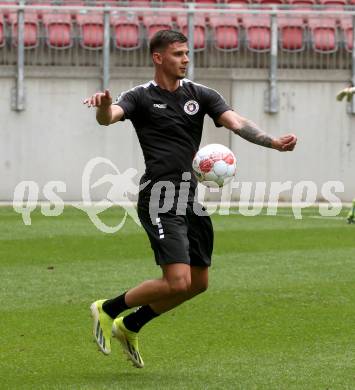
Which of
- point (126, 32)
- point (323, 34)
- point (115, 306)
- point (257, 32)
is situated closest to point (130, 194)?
point (126, 32)

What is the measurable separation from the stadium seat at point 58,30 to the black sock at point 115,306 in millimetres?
20481

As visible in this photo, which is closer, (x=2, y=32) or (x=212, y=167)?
(x=212, y=167)

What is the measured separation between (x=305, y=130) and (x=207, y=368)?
2158cm

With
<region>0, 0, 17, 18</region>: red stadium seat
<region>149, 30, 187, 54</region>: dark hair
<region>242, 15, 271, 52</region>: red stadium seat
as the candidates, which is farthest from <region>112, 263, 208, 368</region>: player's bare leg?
<region>242, 15, 271, 52</region>: red stadium seat

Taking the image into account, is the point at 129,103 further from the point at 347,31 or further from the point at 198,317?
the point at 347,31

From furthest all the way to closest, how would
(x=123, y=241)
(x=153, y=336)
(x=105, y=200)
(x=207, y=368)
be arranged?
1. (x=105, y=200)
2. (x=123, y=241)
3. (x=153, y=336)
4. (x=207, y=368)

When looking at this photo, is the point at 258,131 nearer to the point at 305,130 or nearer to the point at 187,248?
the point at 187,248

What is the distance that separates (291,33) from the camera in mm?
28828

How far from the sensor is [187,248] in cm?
787

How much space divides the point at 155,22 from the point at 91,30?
153 cm

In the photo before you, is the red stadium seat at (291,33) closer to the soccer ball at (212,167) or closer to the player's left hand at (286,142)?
the soccer ball at (212,167)

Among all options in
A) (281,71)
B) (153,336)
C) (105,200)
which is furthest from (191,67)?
A: (153,336)

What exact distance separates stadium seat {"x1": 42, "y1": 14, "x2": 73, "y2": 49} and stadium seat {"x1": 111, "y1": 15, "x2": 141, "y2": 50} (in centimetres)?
108

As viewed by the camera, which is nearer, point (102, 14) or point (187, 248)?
point (187, 248)
